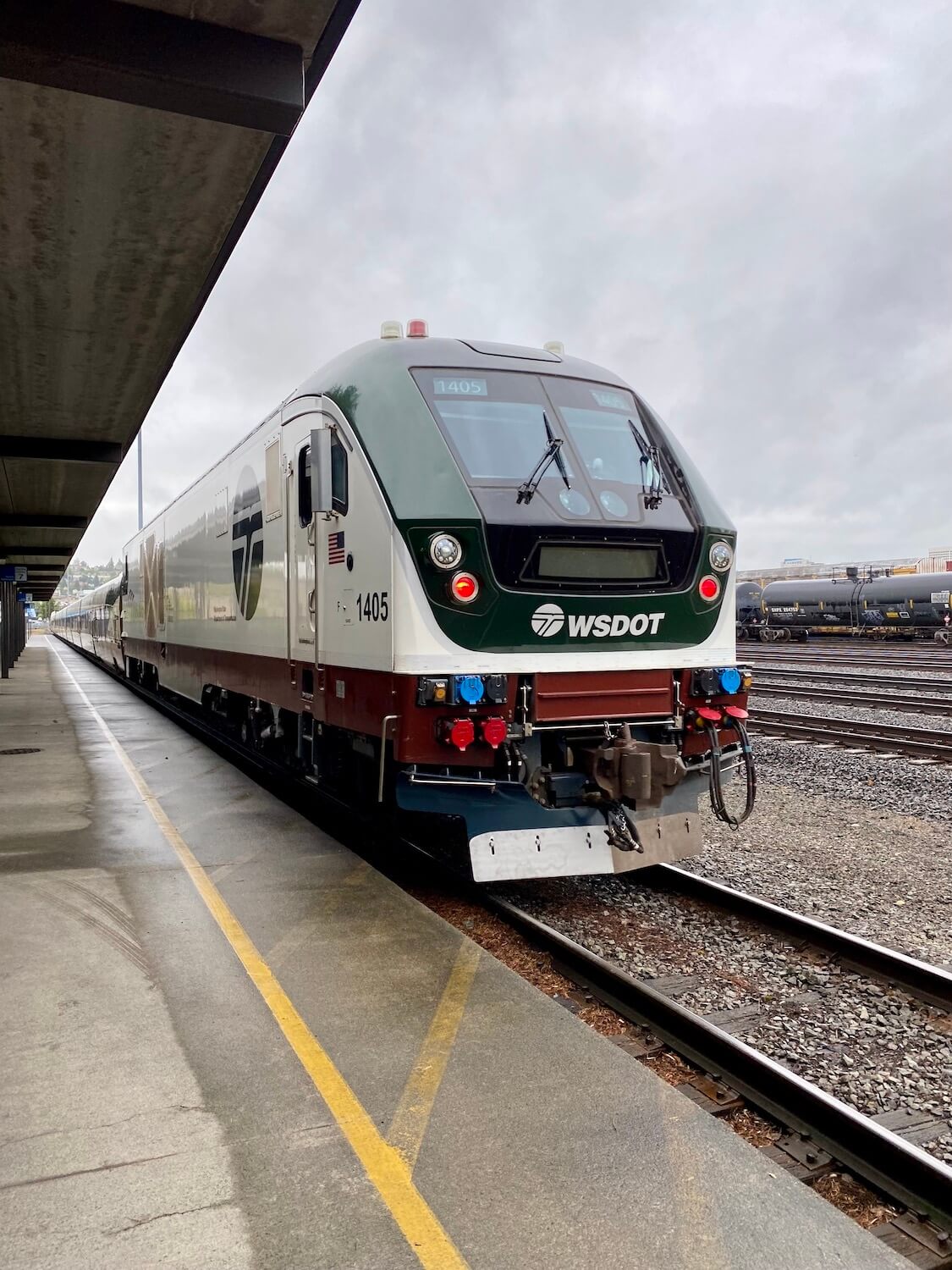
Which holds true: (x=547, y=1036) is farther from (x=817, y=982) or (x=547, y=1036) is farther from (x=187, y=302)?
(x=187, y=302)

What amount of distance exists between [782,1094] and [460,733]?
2.35 m

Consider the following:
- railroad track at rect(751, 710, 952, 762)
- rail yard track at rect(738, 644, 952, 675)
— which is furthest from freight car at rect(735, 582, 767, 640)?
railroad track at rect(751, 710, 952, 762)

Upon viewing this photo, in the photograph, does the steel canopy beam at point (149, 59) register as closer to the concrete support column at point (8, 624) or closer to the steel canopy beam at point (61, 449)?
the steel canopy beam at point (61, 449)

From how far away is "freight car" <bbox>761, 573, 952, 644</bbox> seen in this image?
1423 inches

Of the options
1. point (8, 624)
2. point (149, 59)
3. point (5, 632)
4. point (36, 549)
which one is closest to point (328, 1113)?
point (149, 59)

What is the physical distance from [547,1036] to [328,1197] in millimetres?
1299

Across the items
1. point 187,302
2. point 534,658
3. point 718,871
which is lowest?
point 718,871

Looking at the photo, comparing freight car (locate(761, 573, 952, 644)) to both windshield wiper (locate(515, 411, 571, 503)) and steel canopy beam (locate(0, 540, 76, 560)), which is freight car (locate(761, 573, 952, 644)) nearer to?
steel canopy beam (locate(0, 540, 76, 560))

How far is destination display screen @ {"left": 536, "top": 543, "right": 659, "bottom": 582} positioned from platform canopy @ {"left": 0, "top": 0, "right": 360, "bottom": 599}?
2.97 metres

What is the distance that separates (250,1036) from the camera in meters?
3.88

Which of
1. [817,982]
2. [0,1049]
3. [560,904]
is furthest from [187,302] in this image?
[817,982]

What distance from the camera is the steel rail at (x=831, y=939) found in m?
4.41

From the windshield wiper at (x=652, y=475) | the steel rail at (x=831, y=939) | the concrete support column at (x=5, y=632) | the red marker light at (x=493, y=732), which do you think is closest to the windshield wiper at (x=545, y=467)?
the windshield wiper at (x=652, y=475)

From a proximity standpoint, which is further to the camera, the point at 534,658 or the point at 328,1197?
the point at 534,658
